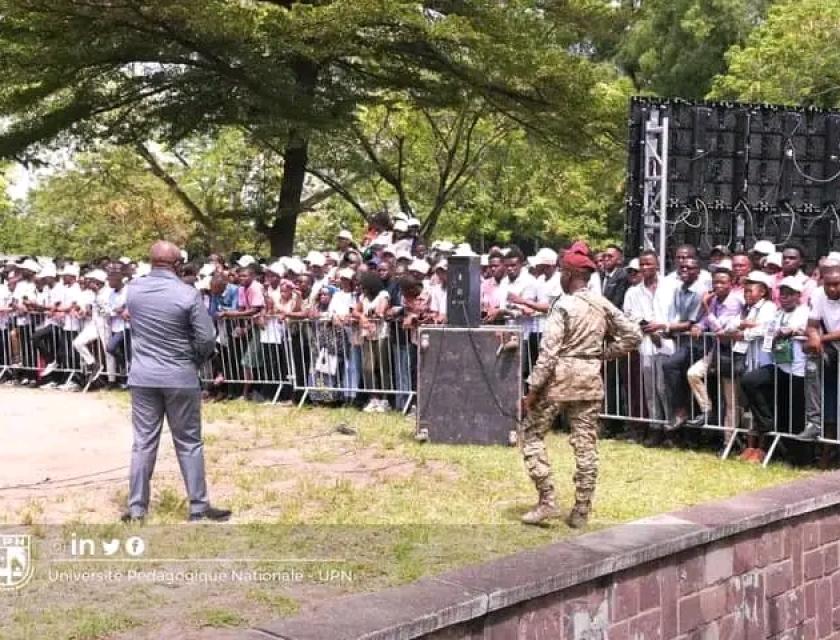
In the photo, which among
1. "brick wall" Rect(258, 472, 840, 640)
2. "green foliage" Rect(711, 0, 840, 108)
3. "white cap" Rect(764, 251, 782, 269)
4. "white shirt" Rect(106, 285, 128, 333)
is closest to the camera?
"brick wall" Rect(258, 472, 840, 640)

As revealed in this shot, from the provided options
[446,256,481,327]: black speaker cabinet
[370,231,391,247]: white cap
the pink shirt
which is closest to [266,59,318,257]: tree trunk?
[370,231,391,247]: white cap

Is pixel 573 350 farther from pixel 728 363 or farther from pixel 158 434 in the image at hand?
pixel 728 363

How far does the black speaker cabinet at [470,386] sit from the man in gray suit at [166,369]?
3.71 m

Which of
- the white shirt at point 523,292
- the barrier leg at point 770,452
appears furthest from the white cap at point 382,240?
the barrier leg at point 770,452

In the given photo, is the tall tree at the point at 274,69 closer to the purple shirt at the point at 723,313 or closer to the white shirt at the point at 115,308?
the white shirt at the point at 115,308

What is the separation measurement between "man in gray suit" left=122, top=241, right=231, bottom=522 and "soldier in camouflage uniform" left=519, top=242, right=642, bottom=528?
228 centimetres

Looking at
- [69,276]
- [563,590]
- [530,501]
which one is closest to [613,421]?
[530,501]

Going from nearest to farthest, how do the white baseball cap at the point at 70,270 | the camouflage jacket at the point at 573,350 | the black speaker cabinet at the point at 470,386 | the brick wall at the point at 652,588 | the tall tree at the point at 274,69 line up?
the brick wall at the point at 652,588, the camouflage jacket at the point at 573,350, the black speaker cabinet at the point at 470,386, the white baseball cap at the point at 70,270, the tall tree at the point at 274,69

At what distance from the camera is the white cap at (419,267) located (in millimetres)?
13580

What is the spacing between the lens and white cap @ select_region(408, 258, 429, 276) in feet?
44.6

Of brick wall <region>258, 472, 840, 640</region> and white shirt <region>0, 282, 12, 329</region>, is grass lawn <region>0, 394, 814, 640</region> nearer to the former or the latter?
brick wall <region>258, 472, 840, 640</region>

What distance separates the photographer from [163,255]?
785 cm

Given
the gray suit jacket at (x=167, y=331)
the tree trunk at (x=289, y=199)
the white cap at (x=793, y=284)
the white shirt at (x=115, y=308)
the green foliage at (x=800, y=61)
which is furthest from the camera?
the green foliage at (x=800, y=61)

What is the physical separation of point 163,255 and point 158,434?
124 cm
